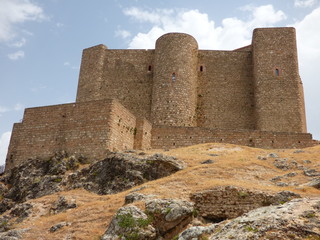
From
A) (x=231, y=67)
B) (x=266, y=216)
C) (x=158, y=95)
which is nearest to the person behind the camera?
(x=266, y=216)

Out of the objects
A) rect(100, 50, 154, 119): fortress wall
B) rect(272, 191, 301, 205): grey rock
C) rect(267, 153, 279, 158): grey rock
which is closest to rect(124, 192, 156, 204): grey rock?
rect(272, 191, 301, 205): grey rock

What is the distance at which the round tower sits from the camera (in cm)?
2782

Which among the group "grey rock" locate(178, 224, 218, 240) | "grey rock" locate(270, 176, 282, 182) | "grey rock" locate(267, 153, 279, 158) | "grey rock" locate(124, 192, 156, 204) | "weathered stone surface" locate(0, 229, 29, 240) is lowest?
"weathered stone surface" locate(0, 229, 29, 240)

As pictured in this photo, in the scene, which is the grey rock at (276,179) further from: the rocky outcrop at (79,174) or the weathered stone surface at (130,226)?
the weathered stone surface at (130,226)

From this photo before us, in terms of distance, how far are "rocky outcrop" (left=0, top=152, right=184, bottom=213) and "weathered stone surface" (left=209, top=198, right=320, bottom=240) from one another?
24.7 ft

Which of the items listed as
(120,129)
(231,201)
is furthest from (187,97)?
(231,201)

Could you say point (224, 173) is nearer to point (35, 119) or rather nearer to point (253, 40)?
point (35, 119)

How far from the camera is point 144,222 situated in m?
10.6

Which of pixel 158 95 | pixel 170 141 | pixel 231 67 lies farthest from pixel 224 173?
pixel 231 67

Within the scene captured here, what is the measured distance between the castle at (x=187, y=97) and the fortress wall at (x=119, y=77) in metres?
0.09

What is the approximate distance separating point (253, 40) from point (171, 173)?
61.4 ft

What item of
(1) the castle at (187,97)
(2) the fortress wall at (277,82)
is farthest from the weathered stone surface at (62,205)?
(2) the fortress wall at (277,82)

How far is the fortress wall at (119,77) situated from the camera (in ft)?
102

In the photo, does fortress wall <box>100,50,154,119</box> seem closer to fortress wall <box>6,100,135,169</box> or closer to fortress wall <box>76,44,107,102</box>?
fortress wall <box>76,44,107,102</box>
